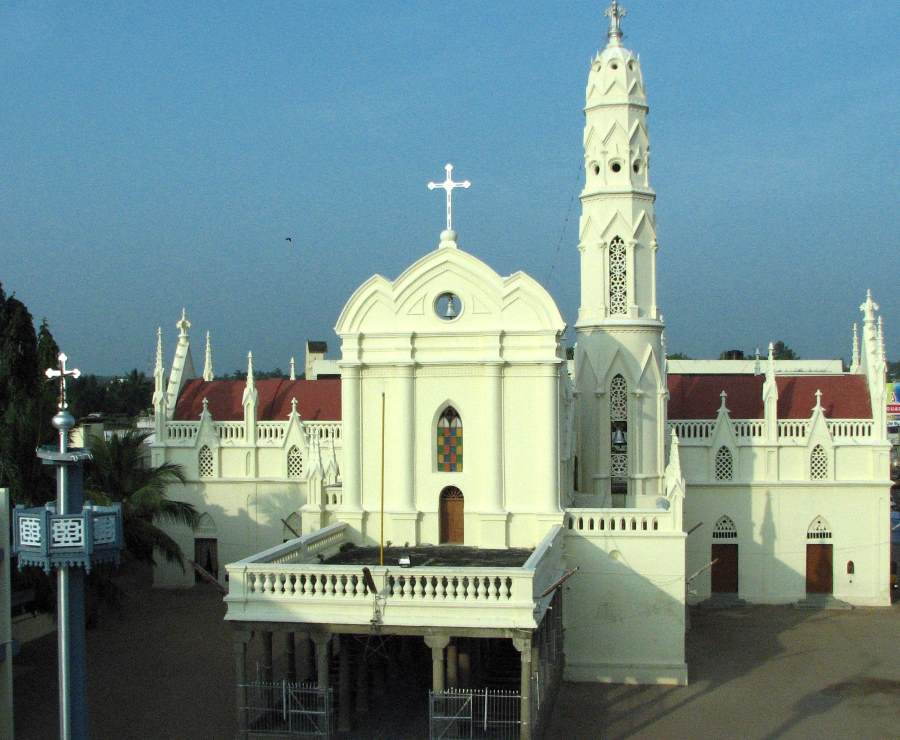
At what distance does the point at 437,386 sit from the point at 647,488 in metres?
8.54

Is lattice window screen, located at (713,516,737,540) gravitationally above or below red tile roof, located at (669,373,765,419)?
below

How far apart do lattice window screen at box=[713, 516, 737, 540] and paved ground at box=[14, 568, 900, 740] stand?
2.56m

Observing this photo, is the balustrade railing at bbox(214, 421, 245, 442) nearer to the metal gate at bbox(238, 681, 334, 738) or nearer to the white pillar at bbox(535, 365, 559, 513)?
the white pillar at bbox(535, 365, 559, 513)

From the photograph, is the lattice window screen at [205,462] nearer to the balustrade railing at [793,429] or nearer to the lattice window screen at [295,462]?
the lattice window screen at [295,462]

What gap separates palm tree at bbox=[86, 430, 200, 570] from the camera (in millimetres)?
27406

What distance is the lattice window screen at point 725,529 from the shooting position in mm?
34094

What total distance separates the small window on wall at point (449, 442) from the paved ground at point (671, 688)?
5772 mm

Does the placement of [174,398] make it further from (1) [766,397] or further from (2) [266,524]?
(1) [766,397]

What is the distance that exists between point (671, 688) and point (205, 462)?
751 inches

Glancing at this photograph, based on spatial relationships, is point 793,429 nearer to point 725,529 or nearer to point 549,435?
point 725,529

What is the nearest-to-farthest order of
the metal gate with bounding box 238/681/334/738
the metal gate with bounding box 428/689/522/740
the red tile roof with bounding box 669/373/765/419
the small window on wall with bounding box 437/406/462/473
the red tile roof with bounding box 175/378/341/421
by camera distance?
the metal gate with bounding box 428/689/522/740, the metal gate with bounding box 238/681/334/738, the small window on wall with bounding box 437/406/462/473, the red tile roof with bounding box 669/373/765/419, the red tile roof with bounding box 175/378/341/421

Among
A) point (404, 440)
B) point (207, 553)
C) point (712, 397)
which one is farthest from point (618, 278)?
point (207, 553)

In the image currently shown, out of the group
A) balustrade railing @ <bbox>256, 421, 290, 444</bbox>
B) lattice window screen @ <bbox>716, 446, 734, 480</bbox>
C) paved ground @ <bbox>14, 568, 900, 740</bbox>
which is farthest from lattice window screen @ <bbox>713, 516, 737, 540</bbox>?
balustrade railing @ <bbox>256, 421, 290, 444</bbox>

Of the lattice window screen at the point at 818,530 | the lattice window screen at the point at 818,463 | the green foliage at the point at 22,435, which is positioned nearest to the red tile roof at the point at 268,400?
the green foliage at the point at 22,435
